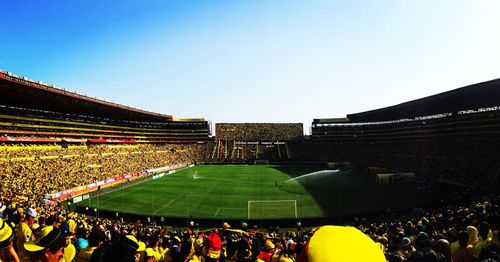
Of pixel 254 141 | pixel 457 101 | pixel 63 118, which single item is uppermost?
pixel 63 118

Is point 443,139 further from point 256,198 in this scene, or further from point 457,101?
point 256,198

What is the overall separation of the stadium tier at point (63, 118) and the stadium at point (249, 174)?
279 millimetres

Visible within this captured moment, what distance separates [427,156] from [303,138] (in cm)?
5177

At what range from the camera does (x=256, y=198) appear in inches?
1462

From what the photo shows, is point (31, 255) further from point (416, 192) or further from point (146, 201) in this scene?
point (416, 192)

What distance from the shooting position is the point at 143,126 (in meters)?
95.9

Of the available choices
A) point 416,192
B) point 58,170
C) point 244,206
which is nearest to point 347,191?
point 416,192

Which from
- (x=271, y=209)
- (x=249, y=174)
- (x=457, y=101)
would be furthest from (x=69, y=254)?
(x=249, y=174)

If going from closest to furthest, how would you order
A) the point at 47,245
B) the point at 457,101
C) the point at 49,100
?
the point at 47,245 → the point at 457,101 → the point at 49,100

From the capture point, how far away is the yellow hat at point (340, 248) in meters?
1.82

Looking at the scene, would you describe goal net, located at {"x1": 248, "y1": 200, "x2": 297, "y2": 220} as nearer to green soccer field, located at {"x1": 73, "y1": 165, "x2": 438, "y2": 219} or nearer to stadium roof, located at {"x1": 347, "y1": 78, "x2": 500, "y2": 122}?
green soccer field, located at {"x1": 73, "y1": 165, "x2": 438, "y2": 219}

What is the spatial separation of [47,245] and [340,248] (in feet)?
13.7

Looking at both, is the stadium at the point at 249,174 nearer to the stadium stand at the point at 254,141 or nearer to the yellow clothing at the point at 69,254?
the stadium stand at the point at 254,141

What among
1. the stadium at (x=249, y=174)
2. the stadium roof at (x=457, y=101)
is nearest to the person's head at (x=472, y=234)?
the stadium at (x=249, y=174)
